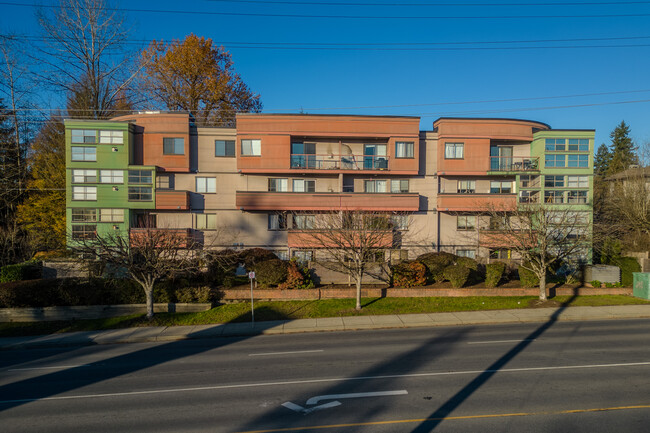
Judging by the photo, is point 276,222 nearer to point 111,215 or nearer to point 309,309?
point 309,309

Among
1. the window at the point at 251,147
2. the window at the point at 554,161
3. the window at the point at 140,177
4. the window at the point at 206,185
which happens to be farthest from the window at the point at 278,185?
the window at the point at 554,161

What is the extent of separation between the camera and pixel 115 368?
42.4ft

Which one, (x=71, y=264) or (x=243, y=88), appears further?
(x=243, y=88)

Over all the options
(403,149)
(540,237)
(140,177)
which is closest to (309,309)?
(540,237)

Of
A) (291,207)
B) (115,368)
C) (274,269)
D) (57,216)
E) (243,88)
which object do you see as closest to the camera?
(115,368)

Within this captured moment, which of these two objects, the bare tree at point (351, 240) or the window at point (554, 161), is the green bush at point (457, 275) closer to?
the bare tree at point (351, 240)

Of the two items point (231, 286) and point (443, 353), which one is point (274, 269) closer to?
point (231, 286)

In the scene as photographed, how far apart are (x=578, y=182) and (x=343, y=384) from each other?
2693cm

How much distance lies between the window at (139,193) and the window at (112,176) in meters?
1.08

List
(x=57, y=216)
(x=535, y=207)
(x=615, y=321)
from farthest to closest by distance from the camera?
(x=57, y=216)
(x=535, y=207)
(x=615, y=321)

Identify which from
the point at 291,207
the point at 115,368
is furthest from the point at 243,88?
the point at 115,368

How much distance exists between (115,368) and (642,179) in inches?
1517

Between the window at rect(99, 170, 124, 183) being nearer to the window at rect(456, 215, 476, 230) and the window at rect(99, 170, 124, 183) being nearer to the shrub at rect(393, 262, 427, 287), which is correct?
the shrub at rect(393, 262, 427, 287)

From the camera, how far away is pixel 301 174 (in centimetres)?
2978
